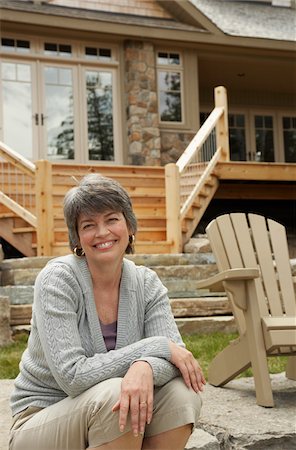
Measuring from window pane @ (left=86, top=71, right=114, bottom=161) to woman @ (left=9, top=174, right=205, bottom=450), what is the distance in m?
9.55

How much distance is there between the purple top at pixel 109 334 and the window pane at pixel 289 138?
43.3 ft

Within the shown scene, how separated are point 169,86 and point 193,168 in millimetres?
3933

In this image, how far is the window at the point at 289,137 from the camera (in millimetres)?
14883

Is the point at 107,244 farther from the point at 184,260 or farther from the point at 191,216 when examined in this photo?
the point at 191,216

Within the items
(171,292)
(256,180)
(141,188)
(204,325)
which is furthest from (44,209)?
(256,180)

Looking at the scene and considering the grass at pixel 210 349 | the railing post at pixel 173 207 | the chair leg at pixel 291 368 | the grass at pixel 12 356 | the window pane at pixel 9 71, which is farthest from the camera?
the window pane at pixel 9 71

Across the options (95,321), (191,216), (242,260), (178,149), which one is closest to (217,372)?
(242,260)

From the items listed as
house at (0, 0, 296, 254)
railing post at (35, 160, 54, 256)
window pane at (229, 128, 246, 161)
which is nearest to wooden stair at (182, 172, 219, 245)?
house at (0, 0, 296, 254)

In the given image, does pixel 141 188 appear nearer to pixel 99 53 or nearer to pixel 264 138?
pixel 99 53

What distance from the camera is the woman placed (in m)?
1.91

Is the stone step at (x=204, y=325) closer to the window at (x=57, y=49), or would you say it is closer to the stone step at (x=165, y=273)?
the stone step at (x=165, y=273)

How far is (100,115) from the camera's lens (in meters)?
11.8

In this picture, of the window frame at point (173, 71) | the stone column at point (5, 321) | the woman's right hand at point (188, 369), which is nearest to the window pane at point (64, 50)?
the window frame at point (173, 71)

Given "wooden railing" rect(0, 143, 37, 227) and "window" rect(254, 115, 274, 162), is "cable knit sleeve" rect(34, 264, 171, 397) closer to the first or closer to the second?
"wooden railing" rect(0, 143, 37, 227)
